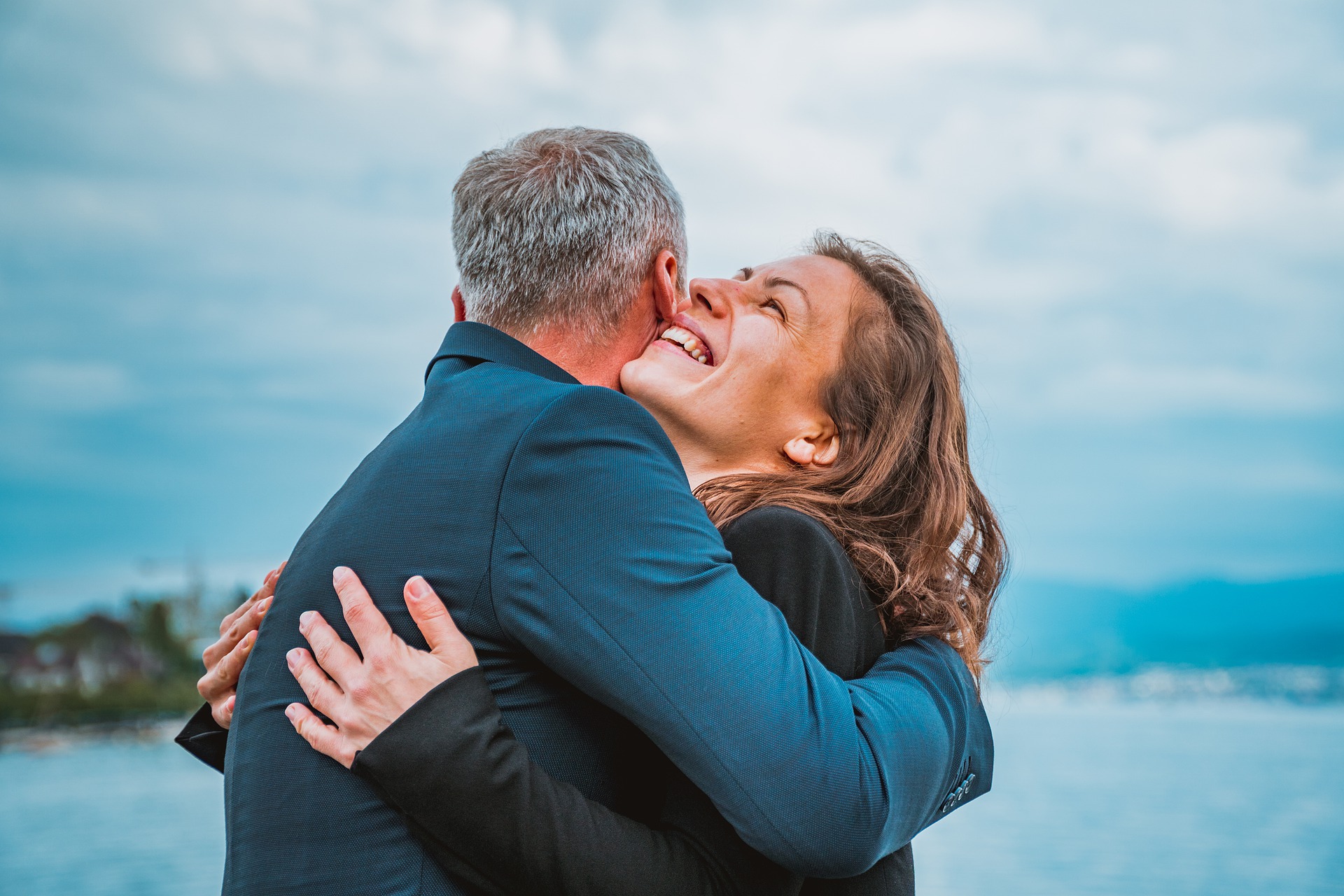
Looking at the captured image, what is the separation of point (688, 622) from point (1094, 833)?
56518mm

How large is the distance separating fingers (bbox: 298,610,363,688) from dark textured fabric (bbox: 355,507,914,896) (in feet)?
0.49

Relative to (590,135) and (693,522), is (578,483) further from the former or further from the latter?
(590,135)

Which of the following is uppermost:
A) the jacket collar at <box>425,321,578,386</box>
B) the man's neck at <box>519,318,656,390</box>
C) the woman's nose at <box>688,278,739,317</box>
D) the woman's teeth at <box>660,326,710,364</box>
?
the woman's nose at <box>688,278,739,317</box>

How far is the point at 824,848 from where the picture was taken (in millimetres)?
1884

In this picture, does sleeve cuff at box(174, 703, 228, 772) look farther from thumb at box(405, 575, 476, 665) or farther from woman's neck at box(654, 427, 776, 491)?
woman's neck at box(654, 427, 776, 491)

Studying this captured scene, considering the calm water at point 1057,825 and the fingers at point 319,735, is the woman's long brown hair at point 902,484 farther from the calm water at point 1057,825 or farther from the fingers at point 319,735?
the calm water at point 1057,825

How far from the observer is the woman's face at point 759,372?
310 centimetres

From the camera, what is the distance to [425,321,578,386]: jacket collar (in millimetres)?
2316

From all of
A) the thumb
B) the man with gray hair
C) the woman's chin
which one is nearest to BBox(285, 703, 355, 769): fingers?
the man with gray hair

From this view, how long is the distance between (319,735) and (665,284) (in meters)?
1.27

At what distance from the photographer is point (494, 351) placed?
2.32 m

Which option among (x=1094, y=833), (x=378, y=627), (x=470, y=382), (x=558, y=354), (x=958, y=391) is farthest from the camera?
(x=1094, y=833)

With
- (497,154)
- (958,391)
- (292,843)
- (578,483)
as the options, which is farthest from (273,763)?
(958,391)

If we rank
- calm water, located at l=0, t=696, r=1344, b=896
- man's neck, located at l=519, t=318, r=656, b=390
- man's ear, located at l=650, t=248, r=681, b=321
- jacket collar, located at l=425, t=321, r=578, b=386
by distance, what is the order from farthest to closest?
calm water, located at l=0, t=696, r=1344, b=896, man's ear, located at l=650, t=248, r=681, b=321, man's neck, located at l=519, t=318, r=656, b=390, jacket collar, located at l=425, t=321, r=578, b=386
